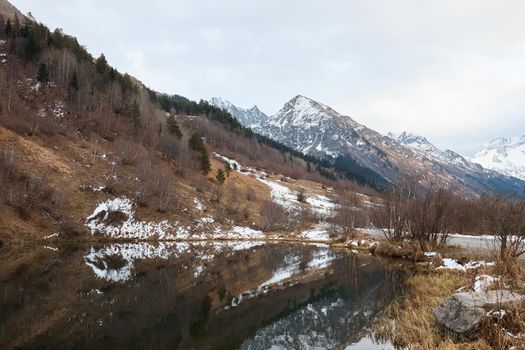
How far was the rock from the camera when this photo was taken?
39.5 feet

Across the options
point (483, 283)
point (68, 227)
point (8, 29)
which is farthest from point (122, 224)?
point (8, 29)

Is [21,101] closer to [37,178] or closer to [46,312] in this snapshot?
[37,178]

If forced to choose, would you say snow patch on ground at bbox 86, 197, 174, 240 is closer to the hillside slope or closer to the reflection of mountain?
the hillside slope

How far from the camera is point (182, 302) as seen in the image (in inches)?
885

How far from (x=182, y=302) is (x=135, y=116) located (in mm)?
85913

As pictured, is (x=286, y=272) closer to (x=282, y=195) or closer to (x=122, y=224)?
(x=122, y=224)

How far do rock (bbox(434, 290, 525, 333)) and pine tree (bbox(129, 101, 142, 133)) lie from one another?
93.5 metres

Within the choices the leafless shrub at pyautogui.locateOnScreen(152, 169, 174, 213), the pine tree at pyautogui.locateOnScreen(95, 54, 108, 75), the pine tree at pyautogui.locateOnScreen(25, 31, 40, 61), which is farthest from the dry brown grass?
the pine tree at pyautogui.locateOnScreen(95, 54, 108, 75)

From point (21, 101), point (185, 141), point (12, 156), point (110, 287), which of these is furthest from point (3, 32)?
point (110, 287)

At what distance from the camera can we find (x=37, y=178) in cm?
5566

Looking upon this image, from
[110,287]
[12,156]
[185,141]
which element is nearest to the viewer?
[110,287]

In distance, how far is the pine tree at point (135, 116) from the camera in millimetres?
98688

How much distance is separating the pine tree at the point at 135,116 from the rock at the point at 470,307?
93.5 metres

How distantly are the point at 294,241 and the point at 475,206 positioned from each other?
38.0 m
